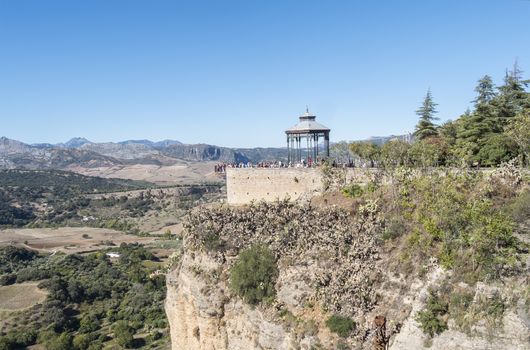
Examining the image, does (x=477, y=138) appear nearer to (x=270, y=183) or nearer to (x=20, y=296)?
(x=270, y=183)

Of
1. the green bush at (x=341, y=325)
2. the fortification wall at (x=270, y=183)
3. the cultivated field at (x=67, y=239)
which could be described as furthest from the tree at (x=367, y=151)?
the cultivated field at (x=67, y=239)

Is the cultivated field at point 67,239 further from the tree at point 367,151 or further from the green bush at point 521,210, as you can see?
the green bush at point 521,210

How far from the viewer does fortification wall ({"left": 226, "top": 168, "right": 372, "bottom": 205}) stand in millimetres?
25734

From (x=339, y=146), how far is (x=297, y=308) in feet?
50.1

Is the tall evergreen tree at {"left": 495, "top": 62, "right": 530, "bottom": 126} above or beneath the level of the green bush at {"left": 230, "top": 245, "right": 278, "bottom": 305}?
above

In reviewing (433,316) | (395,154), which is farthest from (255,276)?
(395,154)

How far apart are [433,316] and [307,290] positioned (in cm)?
533

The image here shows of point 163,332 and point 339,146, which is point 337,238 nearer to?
point 339,146

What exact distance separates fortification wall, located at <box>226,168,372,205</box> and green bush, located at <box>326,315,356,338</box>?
342 inches

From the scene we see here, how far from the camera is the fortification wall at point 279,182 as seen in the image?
25734mm

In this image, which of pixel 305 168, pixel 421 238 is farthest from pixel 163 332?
pixel 421 238

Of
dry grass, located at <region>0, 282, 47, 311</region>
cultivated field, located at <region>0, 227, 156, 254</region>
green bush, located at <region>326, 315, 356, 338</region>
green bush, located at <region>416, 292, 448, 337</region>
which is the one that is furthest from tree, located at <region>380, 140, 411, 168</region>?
cultivated field, located at <region>0, 227, 156, 254</region>

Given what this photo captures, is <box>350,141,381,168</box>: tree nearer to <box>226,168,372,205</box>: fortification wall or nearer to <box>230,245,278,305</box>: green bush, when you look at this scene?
<box>226,168,372,205</box>: fortification wall

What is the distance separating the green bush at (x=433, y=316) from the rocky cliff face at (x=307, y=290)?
244 mm
